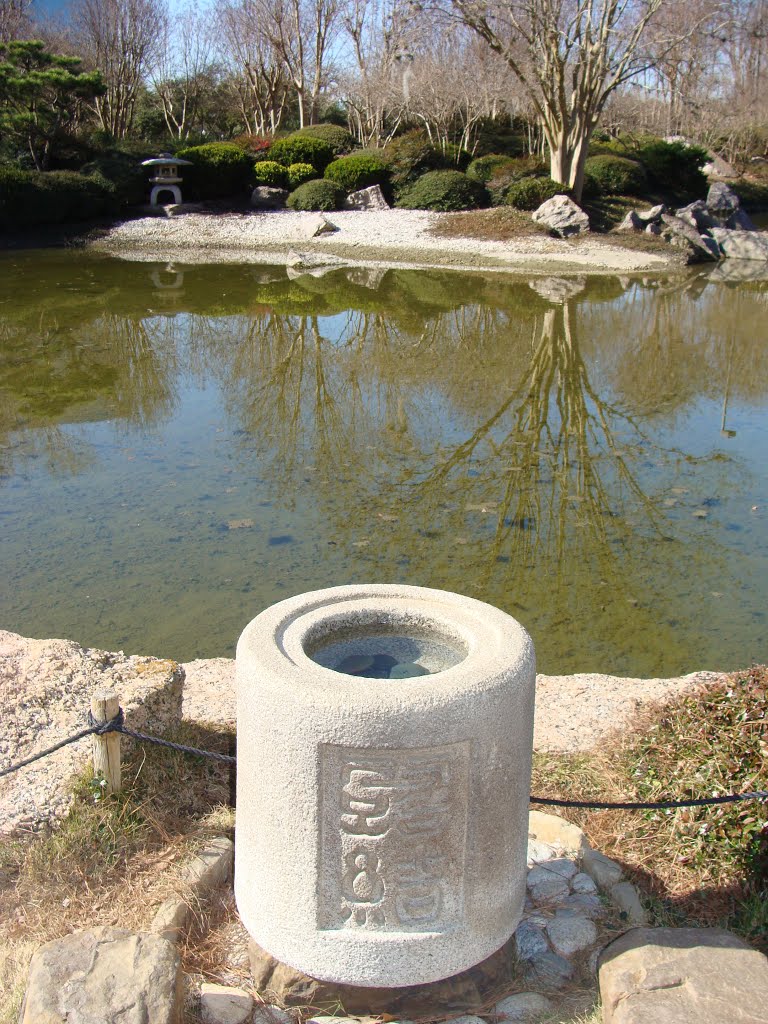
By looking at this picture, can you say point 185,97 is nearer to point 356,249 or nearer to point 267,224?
point 267,224

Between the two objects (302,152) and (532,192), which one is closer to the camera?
(532,192)

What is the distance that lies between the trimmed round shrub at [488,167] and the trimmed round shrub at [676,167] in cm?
646

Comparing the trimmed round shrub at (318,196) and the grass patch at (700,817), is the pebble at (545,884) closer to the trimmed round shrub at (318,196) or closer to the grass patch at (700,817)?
the grass patch at (700,817)

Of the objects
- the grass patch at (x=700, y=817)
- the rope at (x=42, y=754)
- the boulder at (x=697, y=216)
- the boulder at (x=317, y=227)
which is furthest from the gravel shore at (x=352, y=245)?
the rope at (x=42, y=754)

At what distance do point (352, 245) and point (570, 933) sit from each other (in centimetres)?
2224

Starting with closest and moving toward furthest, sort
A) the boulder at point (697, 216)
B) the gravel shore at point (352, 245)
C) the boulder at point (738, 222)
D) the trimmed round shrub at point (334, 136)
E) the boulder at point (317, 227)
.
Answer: the gravel shore at point (352, 245), the boulder at point (317, 227), the boulder at point (697, 216), the boulder at point (738, 222), the trimmed round shrub at point (334, 136)

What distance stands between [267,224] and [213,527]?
20018 millimetres

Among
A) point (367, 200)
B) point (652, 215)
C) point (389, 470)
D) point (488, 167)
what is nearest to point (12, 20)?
point (367, 200)

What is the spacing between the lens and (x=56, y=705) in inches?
148

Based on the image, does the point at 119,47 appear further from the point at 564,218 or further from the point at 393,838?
the point at 393,838

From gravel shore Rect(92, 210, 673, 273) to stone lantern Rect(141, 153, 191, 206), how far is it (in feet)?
4.56

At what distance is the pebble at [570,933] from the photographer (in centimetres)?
313

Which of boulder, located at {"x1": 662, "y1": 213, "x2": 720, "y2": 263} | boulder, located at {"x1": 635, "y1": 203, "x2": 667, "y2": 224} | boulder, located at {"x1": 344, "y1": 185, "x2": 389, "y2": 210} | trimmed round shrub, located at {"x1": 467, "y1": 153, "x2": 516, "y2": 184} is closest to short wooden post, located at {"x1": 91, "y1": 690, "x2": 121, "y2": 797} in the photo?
boulder, located at {"x1": 662, "y1": 213, "x2": 720, "y2": 263}

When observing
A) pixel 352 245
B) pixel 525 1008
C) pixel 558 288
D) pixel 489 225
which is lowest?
pixel 525 1008
